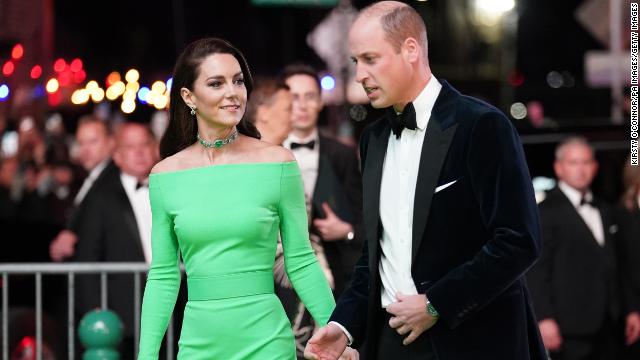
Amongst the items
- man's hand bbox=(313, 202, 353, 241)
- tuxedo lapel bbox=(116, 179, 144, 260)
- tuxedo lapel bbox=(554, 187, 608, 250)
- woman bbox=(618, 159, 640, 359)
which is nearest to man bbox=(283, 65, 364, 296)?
man's hand bbox=(313, 202, 353, 241)

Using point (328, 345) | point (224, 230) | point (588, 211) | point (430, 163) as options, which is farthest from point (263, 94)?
point (588, 211)

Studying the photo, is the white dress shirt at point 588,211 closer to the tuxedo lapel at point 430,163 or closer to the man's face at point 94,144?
the man's face at point 94,144

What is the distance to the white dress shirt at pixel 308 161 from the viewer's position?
802 centimetres

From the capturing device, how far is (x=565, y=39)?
4506 centimetres

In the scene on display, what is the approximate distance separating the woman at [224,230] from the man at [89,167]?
15.3ft

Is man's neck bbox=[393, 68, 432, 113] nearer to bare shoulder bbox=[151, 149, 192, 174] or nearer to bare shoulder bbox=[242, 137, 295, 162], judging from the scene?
bare shoulder bbox=[242, 137, 295, 162]

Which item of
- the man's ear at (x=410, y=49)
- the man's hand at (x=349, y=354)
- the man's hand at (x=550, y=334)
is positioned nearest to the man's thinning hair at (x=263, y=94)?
the man's hand at (x=349, y=354)

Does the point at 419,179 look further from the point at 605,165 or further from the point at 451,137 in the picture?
the point at 605,165

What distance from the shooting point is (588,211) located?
10.4 meters

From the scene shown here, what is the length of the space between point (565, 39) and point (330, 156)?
1501 inches

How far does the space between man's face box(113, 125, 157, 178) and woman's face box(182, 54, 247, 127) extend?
195 inches

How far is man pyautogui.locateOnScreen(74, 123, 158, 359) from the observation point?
9.07m

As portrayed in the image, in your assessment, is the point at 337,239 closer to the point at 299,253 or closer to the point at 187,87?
the point at 299,253

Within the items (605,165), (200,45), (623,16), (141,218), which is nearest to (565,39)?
(623,16)
